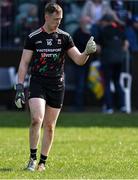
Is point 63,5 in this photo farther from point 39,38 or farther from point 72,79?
point 39,38

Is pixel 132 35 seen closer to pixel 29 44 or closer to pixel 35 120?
pixel 29 44

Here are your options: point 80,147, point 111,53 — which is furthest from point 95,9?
point 80,147

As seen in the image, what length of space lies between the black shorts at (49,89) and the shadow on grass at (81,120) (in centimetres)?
627

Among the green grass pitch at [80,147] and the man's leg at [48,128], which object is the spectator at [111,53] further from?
the man's leg at [48,128]

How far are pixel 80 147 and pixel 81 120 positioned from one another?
442 cm

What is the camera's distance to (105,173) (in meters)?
9.84

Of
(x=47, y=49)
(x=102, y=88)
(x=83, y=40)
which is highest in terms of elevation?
(x=47, y=49)

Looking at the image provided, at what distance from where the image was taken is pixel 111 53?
18.9m

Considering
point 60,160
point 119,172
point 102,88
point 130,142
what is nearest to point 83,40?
point 102,88

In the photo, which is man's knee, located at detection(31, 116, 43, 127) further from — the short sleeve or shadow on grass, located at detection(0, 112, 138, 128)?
shadow on grass, located at detection(0, 112, 138, 128)

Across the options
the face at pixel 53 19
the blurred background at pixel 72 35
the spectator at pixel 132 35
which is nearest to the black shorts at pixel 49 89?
the face at pixel 53 19

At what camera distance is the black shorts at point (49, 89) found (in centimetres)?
1003

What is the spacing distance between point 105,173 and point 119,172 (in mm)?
211

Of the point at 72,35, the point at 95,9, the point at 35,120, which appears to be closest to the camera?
the point at 35,120
